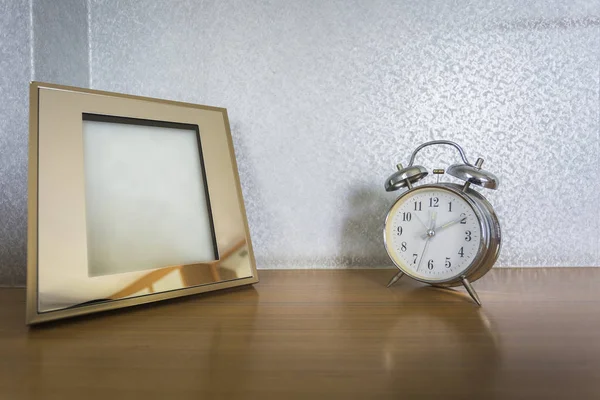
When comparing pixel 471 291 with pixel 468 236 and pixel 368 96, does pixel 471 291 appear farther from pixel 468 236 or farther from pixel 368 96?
pixel 368 96

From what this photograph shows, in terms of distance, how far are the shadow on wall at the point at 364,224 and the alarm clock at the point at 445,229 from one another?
17cm

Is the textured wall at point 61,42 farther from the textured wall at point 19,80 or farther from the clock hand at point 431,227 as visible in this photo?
the clock hand at point 431,227

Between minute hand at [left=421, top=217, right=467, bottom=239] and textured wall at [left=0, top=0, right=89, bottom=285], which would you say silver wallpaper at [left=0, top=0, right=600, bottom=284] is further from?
minute hand at [left=421, top=217, right=467, bottom=239]

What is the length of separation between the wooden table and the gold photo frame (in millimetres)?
39

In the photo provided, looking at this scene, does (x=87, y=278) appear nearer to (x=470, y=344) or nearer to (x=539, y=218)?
(x=470, y=344)

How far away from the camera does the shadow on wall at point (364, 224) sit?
1.00 metres

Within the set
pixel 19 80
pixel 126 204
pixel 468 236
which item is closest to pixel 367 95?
pixel 468 236

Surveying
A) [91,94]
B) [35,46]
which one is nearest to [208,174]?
[91,94]

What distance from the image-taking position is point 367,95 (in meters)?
1.00

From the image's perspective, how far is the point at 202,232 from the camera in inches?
31.5

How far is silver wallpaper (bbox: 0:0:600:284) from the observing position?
3.22 ft

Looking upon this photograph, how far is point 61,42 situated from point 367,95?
0.63 meters

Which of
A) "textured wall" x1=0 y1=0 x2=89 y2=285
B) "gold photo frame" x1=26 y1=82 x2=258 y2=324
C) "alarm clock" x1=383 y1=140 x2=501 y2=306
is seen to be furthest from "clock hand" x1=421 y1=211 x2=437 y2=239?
"textured wall" x1=0 y1=0 x2=89 y2=285

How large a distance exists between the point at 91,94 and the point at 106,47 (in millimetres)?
354
